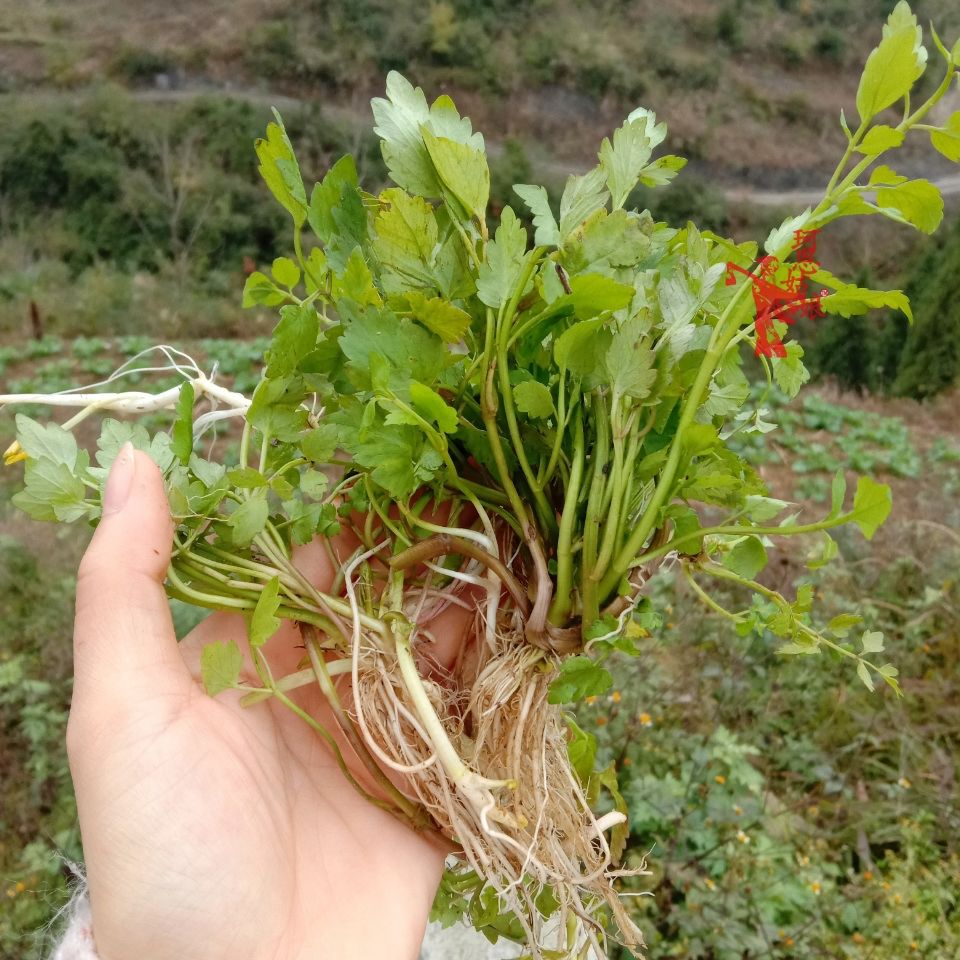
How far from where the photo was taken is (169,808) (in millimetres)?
940

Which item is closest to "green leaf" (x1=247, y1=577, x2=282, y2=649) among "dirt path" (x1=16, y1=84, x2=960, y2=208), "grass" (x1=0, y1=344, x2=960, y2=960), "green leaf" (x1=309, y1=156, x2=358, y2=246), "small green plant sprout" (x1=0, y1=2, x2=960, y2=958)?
"small green plant sprout" (x1=0, y1=2, x2=960, y2=958)

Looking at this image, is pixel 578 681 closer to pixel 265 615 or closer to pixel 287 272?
pixel 265 615

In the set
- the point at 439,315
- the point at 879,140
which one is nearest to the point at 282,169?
the point at 439,315

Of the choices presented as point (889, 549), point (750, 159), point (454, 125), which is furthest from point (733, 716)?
point (750, 159)

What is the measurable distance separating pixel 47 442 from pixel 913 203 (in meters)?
1.07

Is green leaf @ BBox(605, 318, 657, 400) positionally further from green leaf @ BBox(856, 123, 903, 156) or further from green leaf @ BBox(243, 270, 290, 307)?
green leaf @ BBox(243, 270, 290, 307)

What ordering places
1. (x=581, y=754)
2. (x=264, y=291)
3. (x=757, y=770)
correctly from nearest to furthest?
(x=264, y=291) < (x=581, y=754) < (x=757, y=770)

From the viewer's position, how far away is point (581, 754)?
1193mm

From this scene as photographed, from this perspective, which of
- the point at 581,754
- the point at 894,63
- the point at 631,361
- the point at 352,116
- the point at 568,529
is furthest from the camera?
the point at 352,116

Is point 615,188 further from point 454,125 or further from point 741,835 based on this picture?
point 741,835

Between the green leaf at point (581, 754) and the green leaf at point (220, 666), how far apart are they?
1.78 ft

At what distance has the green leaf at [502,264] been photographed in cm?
86

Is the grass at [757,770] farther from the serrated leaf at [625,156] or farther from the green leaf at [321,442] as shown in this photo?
the serrated leaf at [625,156]

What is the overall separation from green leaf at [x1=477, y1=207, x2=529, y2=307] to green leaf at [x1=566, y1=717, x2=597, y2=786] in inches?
27.2
